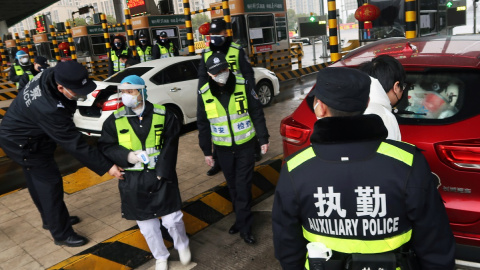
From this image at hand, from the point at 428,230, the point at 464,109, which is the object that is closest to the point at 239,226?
the point at 464,109

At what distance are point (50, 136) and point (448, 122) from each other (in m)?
2.84

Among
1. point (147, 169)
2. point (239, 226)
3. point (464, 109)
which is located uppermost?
point (464, 109)

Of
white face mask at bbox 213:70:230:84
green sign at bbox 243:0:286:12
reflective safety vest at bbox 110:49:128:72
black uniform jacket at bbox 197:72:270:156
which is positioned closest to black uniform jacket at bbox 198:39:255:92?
black uniform jacket at bbox 197:72:270:156

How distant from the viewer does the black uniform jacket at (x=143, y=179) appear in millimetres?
2977

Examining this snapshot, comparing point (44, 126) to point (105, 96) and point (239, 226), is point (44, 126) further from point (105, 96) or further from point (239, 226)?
point (105, 96)

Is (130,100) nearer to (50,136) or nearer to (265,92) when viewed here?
(50,136)

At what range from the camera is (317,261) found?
144cm

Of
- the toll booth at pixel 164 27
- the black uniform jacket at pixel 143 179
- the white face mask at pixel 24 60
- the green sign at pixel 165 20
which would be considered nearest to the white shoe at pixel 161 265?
the black uniform jacket at pixel 143 179

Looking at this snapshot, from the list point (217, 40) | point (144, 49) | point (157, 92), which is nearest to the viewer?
point (217, 40)

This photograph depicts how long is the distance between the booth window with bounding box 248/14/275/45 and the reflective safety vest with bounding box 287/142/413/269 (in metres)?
13.3

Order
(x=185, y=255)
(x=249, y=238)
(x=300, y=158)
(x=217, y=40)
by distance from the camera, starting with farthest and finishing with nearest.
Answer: (x=217, y=40)
(x=249, y=238)
(x=185, y=255)
(x=300, y=158)

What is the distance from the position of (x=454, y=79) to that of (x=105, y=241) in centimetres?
292

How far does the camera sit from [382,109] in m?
2.11

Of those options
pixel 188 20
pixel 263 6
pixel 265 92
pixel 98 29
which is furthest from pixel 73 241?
pixel 98 29
